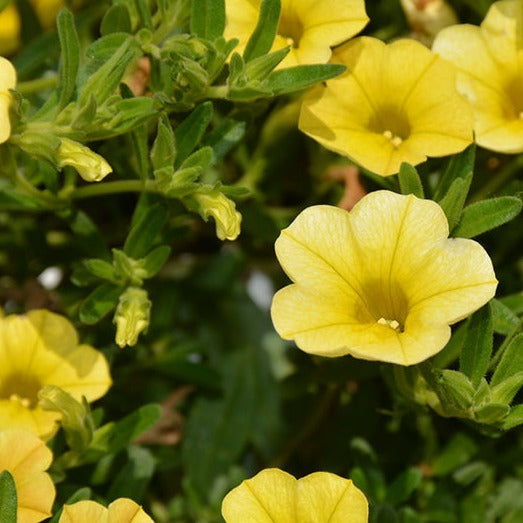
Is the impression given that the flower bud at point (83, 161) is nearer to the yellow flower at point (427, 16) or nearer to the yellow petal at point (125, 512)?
the yellow petal at point (125, 512)

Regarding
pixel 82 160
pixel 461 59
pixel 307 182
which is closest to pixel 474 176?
pixel 461 59

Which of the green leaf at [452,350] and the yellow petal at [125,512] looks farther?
the green leaf at [452,350]

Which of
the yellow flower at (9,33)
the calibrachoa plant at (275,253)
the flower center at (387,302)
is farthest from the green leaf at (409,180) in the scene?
the yellow flower at (9,33)

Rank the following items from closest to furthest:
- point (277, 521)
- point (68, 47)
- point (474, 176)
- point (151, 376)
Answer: point (277, 521) < point (68, 47) < point (474, 176) < point (151, 376)

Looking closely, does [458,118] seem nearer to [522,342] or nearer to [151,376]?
[522,342]

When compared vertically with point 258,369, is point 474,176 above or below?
above

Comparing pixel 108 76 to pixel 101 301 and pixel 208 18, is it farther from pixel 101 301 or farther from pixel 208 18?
pixel 101 301

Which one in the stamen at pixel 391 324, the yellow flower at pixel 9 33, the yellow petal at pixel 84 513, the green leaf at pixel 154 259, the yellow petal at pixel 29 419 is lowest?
the yellow petal at pixel 29 419
